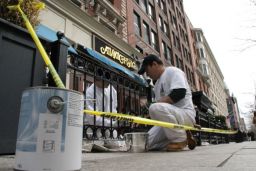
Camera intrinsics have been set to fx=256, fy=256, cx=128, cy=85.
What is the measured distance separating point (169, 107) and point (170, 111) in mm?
58

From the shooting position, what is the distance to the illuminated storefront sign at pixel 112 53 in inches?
548

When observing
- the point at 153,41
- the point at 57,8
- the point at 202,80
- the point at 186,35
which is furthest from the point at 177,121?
the point at 202,80

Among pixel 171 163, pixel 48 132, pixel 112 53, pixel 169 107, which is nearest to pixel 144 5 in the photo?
pixel 112 53

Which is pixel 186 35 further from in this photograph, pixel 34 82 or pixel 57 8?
pixel 34 82

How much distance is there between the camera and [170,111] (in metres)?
3.55

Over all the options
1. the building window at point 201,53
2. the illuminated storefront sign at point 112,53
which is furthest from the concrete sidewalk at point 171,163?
the building window at point 201,53

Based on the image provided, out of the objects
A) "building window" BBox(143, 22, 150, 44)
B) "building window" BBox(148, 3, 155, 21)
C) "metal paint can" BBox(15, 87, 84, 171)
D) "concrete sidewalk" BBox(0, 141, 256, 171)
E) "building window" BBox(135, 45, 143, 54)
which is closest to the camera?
"metal paint can" BBox(15, 87, 84, 171)

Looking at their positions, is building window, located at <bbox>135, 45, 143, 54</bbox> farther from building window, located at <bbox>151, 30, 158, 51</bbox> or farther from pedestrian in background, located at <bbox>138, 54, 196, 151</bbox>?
pedestrian in background, located at <bbox>138, 54, 196, 151</bbox>

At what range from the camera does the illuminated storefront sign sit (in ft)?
45.7

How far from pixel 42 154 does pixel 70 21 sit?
1177 centimetres

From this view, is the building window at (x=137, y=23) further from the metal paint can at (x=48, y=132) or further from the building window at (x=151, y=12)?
the metal paint can at (x=48, y=132)

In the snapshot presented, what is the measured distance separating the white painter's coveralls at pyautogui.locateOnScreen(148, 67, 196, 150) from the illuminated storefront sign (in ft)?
33.7

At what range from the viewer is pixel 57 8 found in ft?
36.6

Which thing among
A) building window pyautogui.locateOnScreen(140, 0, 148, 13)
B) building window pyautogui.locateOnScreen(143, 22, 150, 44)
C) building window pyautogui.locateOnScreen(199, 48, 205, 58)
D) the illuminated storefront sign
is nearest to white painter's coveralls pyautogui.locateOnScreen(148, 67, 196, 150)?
the illuminated storefront sign
